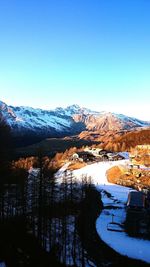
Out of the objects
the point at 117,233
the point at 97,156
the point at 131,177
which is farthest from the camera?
the point at 97,156

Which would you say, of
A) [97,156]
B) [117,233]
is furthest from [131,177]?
[97,156]

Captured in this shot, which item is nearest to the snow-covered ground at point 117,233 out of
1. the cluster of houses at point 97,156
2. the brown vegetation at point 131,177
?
the brown vegetation at point 131,177

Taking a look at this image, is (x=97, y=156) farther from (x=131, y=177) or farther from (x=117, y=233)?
(x=117, y=233)

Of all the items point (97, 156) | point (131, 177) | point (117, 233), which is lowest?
point (117, 233)

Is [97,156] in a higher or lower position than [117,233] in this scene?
higher

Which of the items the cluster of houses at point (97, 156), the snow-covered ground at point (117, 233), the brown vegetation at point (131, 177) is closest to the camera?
the snow-covered ground at point (117, 233)

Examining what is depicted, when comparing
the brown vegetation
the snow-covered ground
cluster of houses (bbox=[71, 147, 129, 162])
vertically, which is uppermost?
cluster of houses (bbox=[71, 147, 129, 162])

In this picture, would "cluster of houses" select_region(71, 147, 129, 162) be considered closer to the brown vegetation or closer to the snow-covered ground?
the brown vegetation

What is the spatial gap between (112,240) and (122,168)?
2315 inches

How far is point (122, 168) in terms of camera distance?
105 meters

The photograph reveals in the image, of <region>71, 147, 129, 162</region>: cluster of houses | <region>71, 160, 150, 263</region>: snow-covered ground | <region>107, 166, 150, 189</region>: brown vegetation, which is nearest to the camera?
<region>71, 160, 150, 263</region>: snow-covered ground

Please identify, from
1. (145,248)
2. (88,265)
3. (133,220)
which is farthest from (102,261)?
(133,220)

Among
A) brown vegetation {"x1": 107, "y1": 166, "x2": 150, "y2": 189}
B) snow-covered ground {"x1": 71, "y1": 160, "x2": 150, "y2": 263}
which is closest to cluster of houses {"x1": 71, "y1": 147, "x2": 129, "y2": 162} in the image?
brown vegetation {"x1": 107, "y1": 166, "x2": 150, "y2": 189}

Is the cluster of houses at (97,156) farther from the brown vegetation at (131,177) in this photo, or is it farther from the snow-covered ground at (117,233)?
the snow-covered ground at (117,233)
